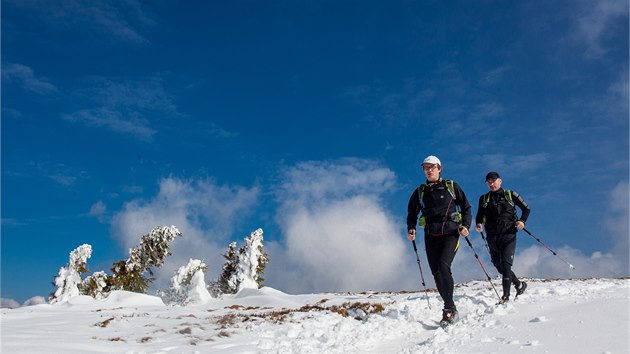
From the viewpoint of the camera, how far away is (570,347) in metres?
5.41

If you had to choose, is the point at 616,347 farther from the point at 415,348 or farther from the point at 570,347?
the point at 415,348

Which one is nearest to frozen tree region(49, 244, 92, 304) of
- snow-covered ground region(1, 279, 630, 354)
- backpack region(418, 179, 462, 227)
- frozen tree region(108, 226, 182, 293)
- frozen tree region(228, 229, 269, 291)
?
frozen tree region(108, 226, 182, 293)

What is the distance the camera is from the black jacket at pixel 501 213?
10.5 metres

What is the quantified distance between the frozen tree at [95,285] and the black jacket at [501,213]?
3081 centimetres

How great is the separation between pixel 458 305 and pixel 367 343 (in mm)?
3405

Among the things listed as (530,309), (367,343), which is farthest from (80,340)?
(530,309)

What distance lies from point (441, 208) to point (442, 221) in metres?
0.25

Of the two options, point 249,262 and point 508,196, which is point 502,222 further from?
point 249,262

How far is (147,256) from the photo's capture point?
38.2m

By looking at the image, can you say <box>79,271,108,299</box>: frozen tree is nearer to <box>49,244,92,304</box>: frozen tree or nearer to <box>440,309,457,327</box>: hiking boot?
<box>49,244,92,304</box>: frozen tree

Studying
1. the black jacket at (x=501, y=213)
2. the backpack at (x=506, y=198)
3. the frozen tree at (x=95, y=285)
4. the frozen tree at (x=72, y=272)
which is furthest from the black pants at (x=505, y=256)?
the frozen tree at (x=95, y=285)

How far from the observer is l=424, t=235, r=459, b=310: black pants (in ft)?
28.3

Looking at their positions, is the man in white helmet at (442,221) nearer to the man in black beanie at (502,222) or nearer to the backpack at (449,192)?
the backpack at (449,192)

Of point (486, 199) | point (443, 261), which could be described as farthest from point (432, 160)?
Answer: point (486, 199)
